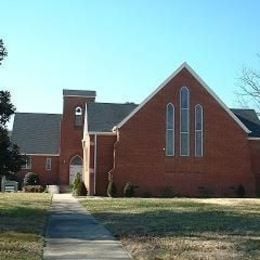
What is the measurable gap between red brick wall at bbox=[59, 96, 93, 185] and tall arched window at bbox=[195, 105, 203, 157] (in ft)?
56.0

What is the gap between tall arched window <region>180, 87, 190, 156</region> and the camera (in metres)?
48.1

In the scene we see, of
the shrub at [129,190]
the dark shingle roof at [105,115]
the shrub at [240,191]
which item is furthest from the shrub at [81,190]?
the shrub at [240,191]

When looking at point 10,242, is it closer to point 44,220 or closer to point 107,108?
point 44,220

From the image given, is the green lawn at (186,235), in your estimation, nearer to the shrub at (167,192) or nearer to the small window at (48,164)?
the shrub at (167,192)

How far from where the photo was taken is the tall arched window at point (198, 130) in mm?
48469

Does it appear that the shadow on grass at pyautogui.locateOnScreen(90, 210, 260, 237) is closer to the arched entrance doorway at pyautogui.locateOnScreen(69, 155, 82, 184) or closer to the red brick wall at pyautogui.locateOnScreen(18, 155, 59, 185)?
the arched entrance doorway at pyautogui.locateOnScreen(69, 155, 82, 184)

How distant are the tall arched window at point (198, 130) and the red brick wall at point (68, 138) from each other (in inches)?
672

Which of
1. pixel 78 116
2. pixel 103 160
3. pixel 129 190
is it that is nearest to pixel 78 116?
pixel 78 116

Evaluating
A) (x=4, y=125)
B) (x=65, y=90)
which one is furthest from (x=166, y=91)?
(x=4, y=125)

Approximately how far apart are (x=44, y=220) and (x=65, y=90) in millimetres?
41650

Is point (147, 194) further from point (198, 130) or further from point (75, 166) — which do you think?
point (75, 166)

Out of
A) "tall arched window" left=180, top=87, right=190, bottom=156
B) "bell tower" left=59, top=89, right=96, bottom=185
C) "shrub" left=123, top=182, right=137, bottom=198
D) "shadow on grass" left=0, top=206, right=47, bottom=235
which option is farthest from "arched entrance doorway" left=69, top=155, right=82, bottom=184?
"shadow on grass" left=0, top=206, right=47, bottom=235

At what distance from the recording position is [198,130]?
48.5 m

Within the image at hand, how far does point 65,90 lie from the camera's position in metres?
62.9
